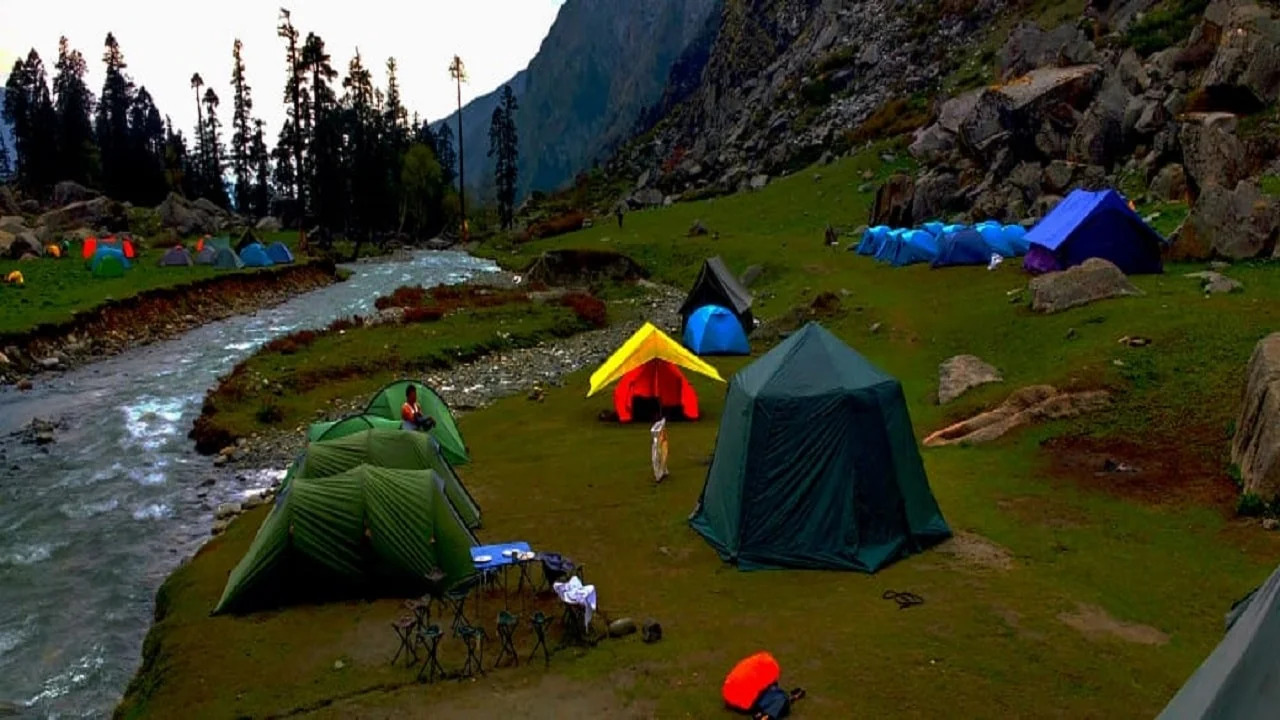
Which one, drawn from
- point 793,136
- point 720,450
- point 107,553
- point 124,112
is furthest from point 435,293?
point 124,112

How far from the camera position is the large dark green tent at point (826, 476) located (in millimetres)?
14547

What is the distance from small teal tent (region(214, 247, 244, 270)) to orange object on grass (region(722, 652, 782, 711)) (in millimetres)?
57610

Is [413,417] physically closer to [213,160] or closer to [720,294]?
[720,294]

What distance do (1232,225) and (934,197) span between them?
25.2m

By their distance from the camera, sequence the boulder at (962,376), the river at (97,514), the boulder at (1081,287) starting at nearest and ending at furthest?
the river at (97,514) < the boulder at (962,376) < the boulder at (1081,287)

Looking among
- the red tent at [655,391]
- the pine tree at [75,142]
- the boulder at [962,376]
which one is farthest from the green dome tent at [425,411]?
the pine tree at [75,142]

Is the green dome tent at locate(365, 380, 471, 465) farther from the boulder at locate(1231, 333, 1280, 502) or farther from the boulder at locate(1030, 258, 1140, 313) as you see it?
the boulder at locate(1030, 258, 1140, 313)

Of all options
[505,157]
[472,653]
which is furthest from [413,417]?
[505,157]

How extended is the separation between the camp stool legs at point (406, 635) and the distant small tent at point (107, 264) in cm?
4811

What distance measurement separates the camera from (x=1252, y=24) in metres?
37.9

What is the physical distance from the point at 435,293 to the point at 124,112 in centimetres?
8557

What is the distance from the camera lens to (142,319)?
43.3 metres

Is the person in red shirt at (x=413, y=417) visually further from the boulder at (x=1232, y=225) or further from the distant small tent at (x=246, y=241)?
the distant small tent at (x=246, y=241)

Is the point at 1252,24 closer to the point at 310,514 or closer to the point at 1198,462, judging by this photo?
the point at 1198,462
